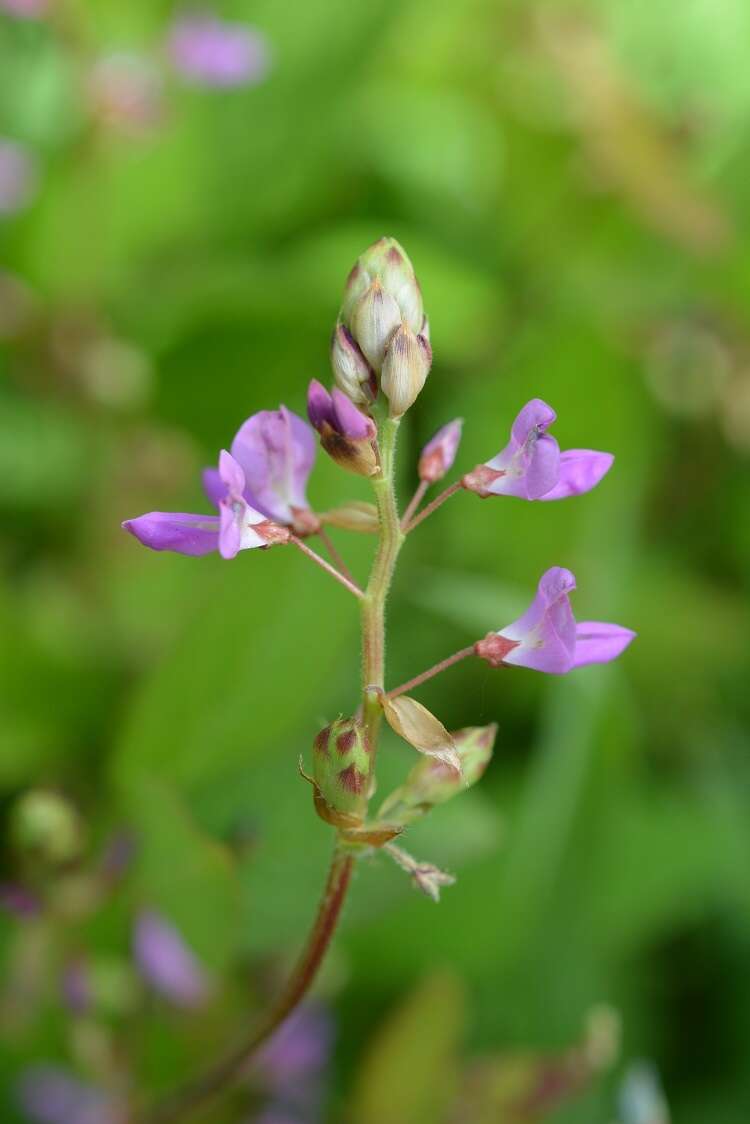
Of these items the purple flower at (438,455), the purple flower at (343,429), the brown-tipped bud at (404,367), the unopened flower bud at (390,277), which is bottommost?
the purple flower at (438,455)

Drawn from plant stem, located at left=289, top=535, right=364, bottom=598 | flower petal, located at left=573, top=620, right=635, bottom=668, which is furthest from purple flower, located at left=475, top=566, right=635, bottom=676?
plant stem, located at left=289, top=535, right=364, bottom=598

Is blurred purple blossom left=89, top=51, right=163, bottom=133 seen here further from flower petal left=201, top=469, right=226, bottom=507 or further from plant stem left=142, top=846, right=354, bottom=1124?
plant stem left=142, top=846, right=354, bottom=1124

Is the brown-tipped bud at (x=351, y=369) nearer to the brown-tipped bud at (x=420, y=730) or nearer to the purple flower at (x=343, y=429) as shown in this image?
the purple flower at (x=343, y=429)

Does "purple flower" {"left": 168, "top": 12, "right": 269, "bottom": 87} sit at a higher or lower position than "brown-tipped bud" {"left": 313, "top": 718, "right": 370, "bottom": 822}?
higher

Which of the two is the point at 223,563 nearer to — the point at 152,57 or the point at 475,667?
the point at 475,667

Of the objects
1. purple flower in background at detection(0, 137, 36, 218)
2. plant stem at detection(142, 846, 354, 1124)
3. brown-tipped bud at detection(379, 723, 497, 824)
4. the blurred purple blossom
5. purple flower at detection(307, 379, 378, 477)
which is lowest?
plant stem at detection(142, 846, 354, 1124)

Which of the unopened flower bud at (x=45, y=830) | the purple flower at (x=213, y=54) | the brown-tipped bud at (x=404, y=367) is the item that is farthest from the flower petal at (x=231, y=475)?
the purple flower at (x=213, y=54)

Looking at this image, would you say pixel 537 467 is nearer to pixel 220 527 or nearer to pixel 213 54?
pixel 220 527
